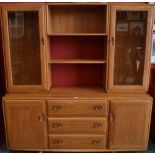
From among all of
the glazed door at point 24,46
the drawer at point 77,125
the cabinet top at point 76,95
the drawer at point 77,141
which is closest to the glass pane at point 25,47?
the glazed door at point 24,46

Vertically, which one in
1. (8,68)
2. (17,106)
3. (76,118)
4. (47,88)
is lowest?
(76,118)

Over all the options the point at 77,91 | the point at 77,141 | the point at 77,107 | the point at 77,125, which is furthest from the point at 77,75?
the point at 77,141

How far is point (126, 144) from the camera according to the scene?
188cm

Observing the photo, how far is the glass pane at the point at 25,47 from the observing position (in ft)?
5.80

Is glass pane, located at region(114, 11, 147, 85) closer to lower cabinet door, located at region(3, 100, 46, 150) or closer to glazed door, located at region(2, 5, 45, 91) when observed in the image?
glazed door, located at region(2, 5, 45, 91)

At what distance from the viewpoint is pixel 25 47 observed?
186 centimetres

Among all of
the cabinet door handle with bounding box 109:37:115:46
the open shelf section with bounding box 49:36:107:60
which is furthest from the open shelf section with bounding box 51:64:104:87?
the cabinet door handle with bounding box 109:37:115:46

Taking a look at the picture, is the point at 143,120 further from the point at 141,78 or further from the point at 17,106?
the point at 17,106

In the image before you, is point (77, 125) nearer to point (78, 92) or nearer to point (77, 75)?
point (78, 92)

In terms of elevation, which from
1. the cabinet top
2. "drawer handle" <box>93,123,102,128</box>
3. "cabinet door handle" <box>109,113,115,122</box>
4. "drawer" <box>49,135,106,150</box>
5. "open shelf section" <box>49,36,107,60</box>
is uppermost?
"open shelf section" <box>49,36,107,60</box>

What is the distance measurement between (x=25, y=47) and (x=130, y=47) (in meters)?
1.18

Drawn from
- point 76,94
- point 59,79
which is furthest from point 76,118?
point 59,79

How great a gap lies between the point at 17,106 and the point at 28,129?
0.29 metres

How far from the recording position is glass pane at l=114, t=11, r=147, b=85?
5.79 feet
